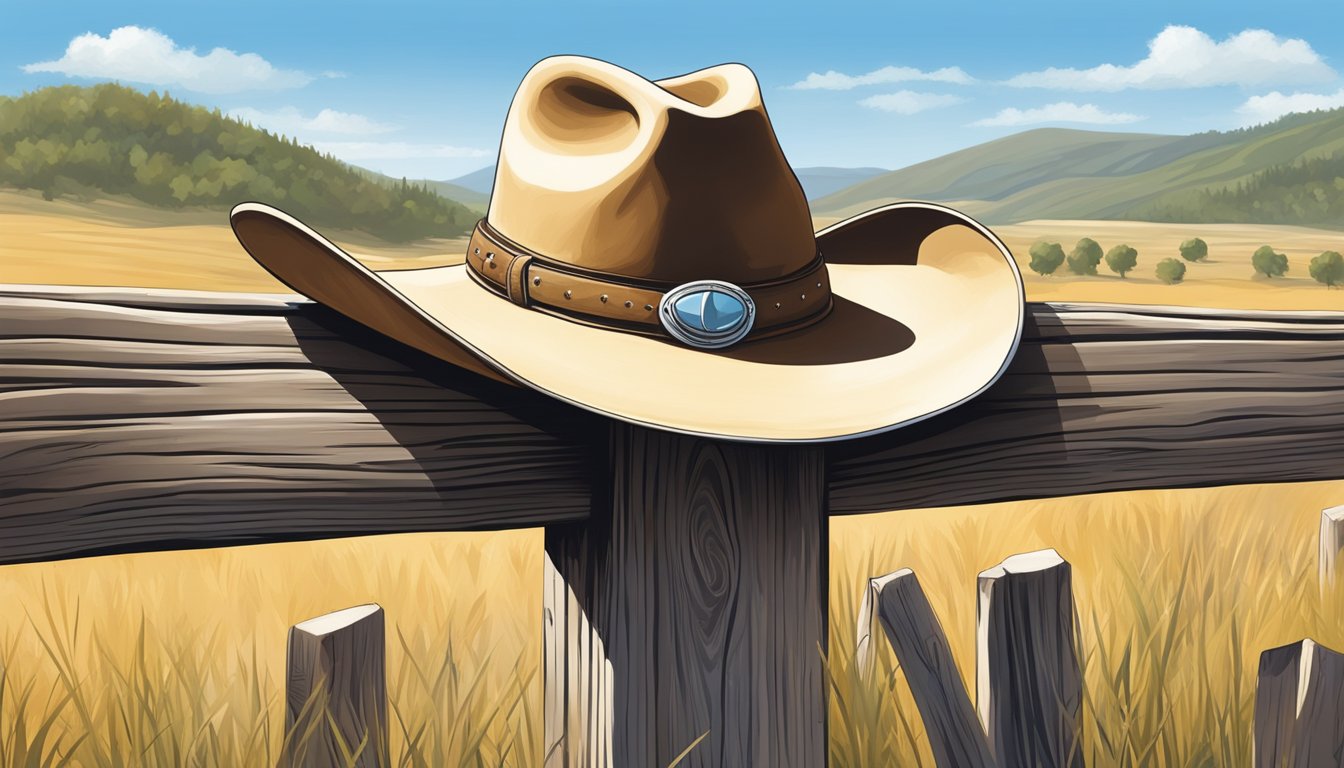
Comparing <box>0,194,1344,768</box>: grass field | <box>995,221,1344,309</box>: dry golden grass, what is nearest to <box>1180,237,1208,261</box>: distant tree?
<box>995,221,1344,309</box>: dry golden grass

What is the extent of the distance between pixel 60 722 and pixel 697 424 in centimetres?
151

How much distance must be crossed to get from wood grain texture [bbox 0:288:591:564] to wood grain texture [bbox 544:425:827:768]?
0.08 meters

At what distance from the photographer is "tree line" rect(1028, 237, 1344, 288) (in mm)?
22422

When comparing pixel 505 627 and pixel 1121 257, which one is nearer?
pixel 505 627

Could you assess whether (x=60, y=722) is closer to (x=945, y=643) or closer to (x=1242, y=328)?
(x=945, y=643)

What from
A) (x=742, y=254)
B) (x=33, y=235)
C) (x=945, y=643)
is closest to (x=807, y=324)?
(x=742, y=254)

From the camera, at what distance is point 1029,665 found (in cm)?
152

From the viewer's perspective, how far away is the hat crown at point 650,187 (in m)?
1.21

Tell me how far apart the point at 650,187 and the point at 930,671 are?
30.5 inches

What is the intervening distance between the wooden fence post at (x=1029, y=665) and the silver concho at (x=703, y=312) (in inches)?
22.2

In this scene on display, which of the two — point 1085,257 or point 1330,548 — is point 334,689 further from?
point 1085,257

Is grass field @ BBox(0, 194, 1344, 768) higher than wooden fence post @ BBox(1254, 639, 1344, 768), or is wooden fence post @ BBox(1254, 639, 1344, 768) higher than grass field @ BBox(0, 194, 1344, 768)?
wooden fence post @ BBox(1254, 639, 1344, 768)

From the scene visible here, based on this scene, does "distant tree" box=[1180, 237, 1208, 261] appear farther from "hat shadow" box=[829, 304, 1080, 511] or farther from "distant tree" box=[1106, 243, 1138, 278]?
"hat shadow" box=[829, 304, 1080, 511]

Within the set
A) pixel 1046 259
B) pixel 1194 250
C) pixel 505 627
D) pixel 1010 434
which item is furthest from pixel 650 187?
pixel 1194 250
